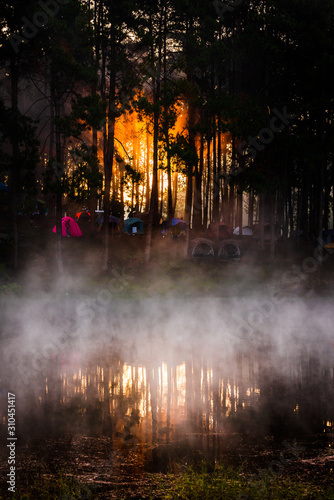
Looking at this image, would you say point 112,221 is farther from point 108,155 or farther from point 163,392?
point 163,392

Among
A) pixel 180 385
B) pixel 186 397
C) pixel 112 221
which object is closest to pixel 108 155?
pixel 112 221

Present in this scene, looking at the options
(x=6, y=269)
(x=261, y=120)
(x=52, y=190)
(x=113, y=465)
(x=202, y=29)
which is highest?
(x=202, y=29)

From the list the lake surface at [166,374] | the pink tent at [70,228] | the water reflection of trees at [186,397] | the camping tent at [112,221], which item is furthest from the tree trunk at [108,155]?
the water reflection of trees at [186,397]

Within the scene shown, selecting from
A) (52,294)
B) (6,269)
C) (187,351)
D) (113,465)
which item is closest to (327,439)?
(113,465)

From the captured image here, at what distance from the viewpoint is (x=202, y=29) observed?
2523 cm

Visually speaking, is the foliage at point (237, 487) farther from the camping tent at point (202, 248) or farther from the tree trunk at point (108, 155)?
the camping tent at point (202, 248)

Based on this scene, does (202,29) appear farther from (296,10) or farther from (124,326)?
(124,326)

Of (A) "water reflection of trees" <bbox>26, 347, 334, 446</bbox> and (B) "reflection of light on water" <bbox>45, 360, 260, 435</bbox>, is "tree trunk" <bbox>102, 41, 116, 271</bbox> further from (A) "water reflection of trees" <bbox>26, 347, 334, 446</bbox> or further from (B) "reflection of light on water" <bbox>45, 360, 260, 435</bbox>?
(B) "reflection of light on water" <bbox>45, 360, 260, 435</bbox>

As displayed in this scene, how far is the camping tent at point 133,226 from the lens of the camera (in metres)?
36.5

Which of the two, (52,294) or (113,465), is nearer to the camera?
(113,465)

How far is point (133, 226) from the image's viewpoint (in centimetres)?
3672

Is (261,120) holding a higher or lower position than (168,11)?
lower

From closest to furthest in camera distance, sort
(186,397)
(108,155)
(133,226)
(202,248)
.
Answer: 1. (186,397)
2. (108,155)
3. (202,248)
4. (133,226)

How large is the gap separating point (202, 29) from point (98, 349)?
717 inches
